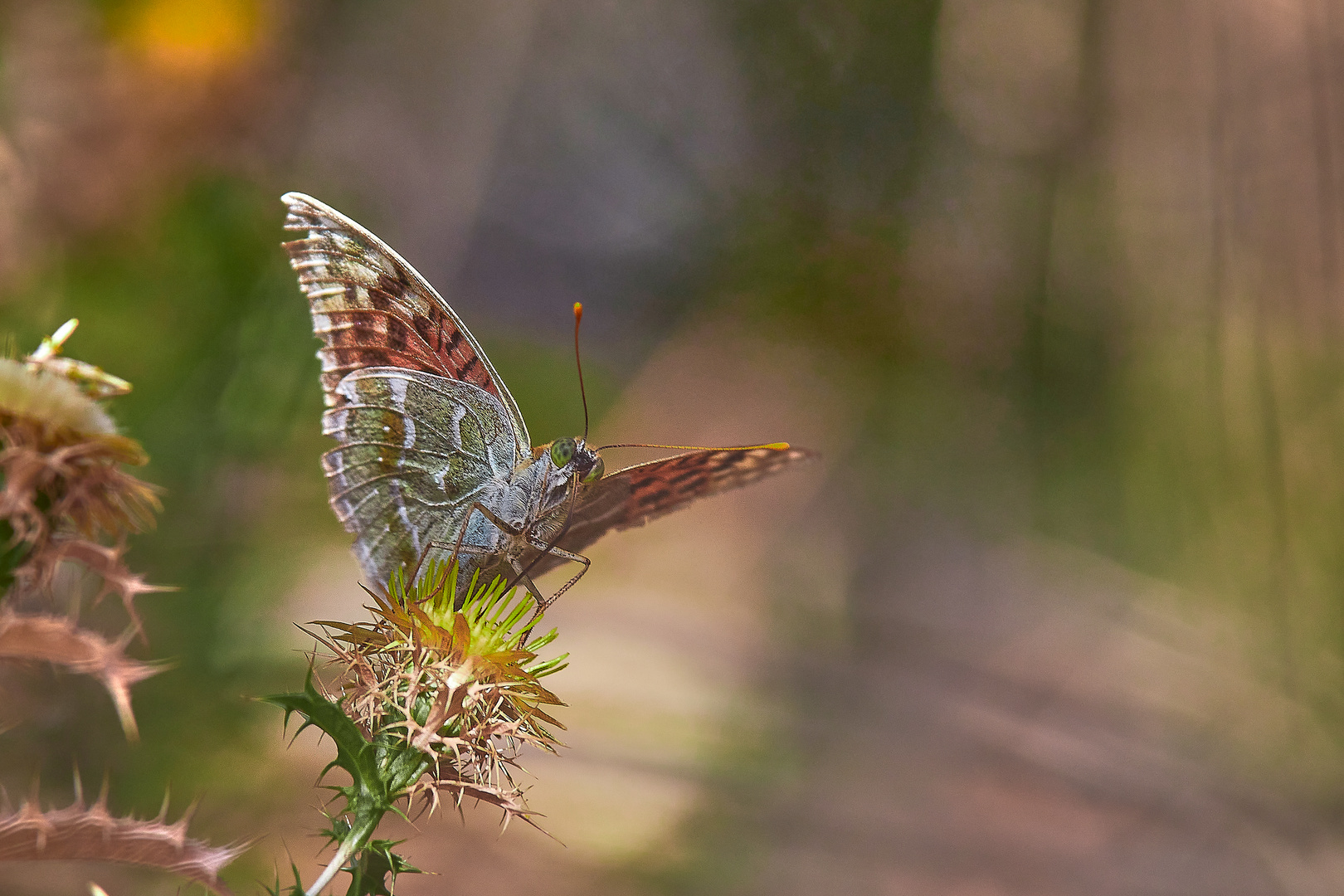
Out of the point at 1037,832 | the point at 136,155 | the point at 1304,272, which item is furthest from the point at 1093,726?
the point at 136,155

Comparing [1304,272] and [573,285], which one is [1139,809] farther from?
[573,285]

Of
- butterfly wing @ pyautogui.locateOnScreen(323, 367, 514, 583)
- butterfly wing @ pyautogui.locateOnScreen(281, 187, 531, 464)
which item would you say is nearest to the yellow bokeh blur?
butterfly wing @ pyautogui.locateOnScreen(281, 187, 531, 464)

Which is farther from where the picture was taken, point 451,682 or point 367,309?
point 367,309

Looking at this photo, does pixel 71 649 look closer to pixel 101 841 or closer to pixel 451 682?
pixel 101 841

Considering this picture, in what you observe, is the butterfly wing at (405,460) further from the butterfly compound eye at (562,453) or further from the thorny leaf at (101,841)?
the thorny leaf at (101,841)

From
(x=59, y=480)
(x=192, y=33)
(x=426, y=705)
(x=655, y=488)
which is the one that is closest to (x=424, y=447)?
(x=655, y=488)
